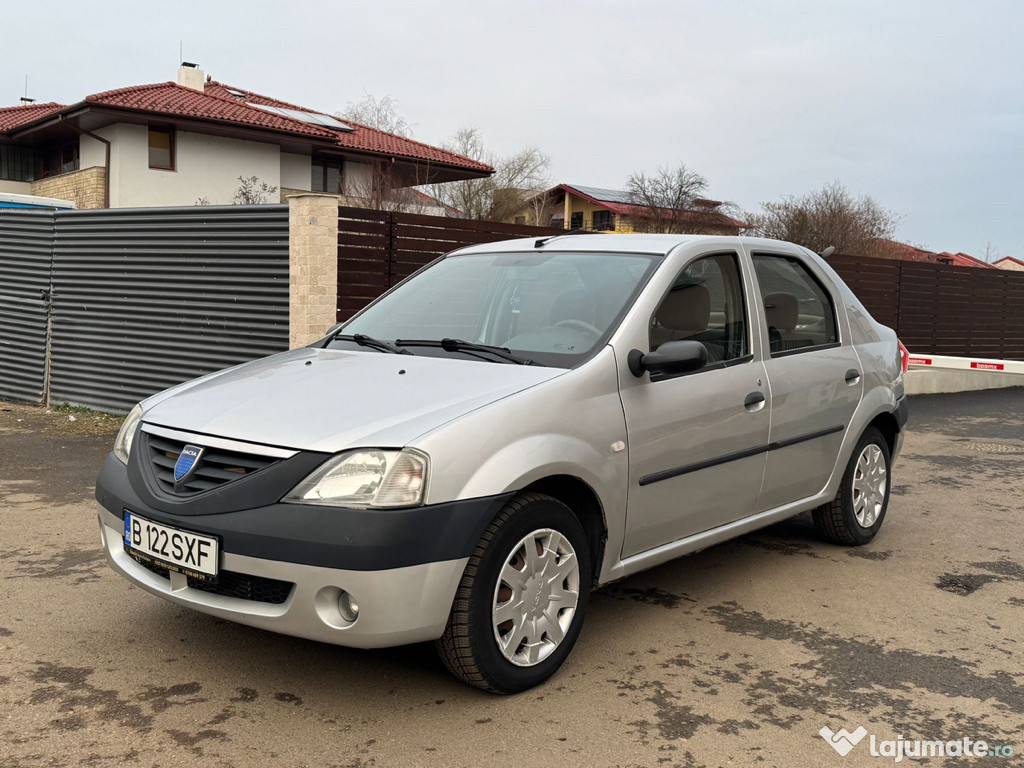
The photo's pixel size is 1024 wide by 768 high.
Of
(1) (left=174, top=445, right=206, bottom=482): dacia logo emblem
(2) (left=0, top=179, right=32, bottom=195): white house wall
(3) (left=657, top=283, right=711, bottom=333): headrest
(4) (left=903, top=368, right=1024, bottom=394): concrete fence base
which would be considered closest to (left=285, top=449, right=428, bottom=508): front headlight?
(1) (left=174, top=445, right=206, bottom=482): dacia logo emblem

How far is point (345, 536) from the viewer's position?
3016 millimetres

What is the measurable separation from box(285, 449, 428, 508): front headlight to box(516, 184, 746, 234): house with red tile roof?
109 feet

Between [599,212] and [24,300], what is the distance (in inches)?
1678

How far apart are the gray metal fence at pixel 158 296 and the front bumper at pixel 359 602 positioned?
252 inches

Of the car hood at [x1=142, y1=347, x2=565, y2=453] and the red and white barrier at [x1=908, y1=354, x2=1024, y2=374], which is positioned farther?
the red and white barrier at [x1=908, y1=354, x2=1024, y2=374]

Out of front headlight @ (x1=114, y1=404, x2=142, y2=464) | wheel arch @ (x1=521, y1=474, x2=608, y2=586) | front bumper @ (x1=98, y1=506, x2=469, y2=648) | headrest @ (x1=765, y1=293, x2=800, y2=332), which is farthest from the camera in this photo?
headrest @ (x1=765, y1=293, x2=800, y2=332)

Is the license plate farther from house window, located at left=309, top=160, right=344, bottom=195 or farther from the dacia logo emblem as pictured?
house window, located at left=309, top=160, right=344, bottom=195

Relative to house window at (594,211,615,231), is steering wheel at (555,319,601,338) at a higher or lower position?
lower

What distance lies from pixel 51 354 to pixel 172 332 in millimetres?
1844

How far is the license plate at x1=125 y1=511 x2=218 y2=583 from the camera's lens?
3199 millimetres

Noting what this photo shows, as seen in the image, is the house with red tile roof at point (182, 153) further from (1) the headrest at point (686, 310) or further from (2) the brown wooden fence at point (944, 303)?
(1) the headrest at point (686, 310)

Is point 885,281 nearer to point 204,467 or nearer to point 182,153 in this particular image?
point 204,467

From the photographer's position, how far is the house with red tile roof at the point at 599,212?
1574 inches

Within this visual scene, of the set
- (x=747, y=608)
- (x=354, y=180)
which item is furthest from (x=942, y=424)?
(x=354, y=180)
